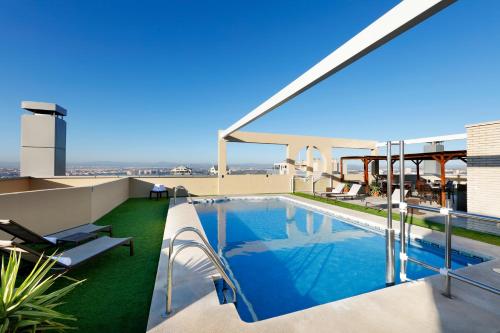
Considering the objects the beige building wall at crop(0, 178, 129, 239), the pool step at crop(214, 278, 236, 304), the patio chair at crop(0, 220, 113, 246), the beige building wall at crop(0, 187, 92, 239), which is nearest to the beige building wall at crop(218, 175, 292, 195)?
the beige building wall at crop(0, 178, 129, 239)

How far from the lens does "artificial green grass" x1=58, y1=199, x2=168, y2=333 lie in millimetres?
2496

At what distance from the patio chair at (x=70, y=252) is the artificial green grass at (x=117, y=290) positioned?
35 cm

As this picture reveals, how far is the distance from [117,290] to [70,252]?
1226 mm

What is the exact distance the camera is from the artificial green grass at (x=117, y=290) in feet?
8.19

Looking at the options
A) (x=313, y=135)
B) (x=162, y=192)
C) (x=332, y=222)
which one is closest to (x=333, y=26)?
(x=313, y=135)

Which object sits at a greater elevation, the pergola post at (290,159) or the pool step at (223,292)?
the pergola post at (290,159)

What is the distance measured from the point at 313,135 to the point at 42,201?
14361mm

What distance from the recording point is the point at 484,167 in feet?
20.2

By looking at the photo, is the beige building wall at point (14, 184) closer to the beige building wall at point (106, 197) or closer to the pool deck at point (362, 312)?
the beige building wall at point (106, 197)

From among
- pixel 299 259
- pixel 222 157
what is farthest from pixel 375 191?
pixel 299 259

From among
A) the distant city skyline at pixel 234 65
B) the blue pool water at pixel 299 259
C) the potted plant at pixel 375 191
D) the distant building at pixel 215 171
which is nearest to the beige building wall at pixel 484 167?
the distant city skyline at pixel 234 65

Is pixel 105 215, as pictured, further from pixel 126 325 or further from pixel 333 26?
pixel 333 26

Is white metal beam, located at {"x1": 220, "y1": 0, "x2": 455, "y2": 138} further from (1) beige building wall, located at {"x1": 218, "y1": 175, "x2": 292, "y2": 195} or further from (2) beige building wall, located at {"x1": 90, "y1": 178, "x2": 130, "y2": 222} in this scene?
(1) beige building wall, located at {"x1": 218, "y1": 175, "x2": 292, "y2": 195}

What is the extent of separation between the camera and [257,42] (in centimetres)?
1310
